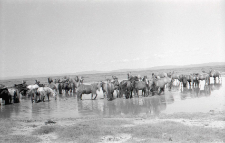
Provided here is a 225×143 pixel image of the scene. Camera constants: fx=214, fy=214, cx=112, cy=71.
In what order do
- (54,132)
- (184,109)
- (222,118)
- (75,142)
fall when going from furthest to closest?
1. (184,109)
2. (222,118)
3. (54,132)
4. (75,142)

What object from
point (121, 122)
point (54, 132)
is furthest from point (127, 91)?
point (54, 132)

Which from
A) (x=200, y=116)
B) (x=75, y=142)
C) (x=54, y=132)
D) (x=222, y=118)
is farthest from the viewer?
(x=200, y=116)

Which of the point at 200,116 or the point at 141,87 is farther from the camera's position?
the point at 141,87

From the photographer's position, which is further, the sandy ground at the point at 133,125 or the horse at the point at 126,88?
the horse at the point at 126,88

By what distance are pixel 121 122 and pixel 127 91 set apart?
799 cm

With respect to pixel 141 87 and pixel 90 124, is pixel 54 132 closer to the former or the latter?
pixel 90 124

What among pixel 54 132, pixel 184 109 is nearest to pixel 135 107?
pixel 184 109

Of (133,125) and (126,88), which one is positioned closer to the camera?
(133,125)

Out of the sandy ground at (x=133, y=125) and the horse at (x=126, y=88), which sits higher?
the horse at (x=126, y=88)

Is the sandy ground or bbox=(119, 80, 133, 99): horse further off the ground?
bbox=(119, 80, 133, 99): horse

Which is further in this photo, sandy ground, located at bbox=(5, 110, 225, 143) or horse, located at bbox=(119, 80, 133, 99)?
horse, located at bbox=(119, 80, 133, 99)

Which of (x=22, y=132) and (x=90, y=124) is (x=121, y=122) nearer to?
(x=90, y=124)

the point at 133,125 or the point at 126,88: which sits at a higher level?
the point at 126,88

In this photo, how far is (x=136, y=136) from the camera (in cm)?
723
